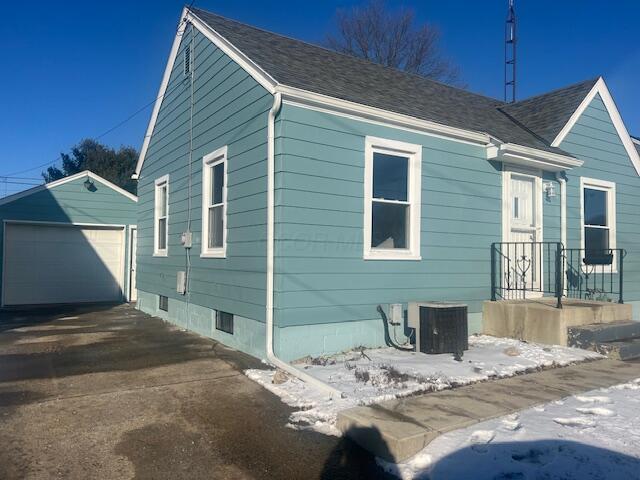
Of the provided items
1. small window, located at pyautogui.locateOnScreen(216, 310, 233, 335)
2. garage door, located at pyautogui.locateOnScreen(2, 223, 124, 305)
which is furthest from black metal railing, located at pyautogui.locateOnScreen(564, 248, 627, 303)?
garage door, located at pyautogui.locateOnScreen(2, 223, 124, 305)

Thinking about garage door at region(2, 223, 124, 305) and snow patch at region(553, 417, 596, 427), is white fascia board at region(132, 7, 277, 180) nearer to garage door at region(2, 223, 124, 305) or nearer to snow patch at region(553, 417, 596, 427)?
garage door at region(2, 223, 124, 305)

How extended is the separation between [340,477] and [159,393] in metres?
2.43

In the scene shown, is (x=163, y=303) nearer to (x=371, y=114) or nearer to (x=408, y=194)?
(x=408, y=194)

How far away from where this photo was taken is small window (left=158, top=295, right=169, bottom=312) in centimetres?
1009

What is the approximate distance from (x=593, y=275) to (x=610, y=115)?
11.4 ft

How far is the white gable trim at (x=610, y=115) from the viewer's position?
920 centimetres

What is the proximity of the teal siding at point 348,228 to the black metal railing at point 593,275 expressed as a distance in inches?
101

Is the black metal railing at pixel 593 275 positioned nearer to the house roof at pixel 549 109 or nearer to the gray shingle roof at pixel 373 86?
the gray shingle roof at pixel 373 86

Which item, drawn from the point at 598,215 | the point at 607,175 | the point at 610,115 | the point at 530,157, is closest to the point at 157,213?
the point at 530,157

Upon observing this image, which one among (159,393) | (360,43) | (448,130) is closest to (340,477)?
(159,393)

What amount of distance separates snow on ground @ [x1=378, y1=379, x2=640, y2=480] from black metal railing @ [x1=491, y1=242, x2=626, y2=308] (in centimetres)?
345

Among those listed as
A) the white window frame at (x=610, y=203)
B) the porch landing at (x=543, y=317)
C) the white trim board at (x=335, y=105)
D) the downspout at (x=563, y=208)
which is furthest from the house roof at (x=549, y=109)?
the porch landing at (x=543, y=317)

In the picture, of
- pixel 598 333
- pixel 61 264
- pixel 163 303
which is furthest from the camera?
pixel 61 264

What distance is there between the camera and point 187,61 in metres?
9.48
